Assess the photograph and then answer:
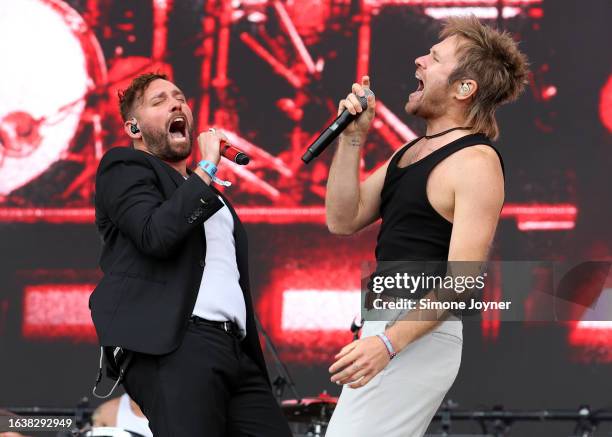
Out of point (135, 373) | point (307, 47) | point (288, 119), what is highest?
point (307, 47)

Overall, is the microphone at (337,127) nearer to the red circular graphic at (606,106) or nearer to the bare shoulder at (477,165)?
the bare shoulder at (477,165)

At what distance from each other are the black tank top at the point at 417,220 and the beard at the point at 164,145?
636 millimetres

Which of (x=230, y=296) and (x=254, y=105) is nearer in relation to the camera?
(x=230, y=296)

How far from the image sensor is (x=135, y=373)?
7.45 feet

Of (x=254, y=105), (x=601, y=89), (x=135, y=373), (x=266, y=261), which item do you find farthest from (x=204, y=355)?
(x=601, y=89)

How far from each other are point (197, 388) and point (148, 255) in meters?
0.32

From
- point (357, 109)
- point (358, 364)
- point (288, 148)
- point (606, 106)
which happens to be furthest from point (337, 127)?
point (606, 106)

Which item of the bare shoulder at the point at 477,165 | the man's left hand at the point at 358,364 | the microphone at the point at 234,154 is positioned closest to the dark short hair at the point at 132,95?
the microphone at the point at 234,154

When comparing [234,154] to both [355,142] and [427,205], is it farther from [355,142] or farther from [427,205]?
[427,205]

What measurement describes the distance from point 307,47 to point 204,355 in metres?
2.75

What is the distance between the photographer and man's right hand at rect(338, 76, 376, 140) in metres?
2.21

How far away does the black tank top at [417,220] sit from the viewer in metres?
2.10

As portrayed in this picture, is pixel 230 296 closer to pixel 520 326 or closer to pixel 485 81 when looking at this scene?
pixel 485 81

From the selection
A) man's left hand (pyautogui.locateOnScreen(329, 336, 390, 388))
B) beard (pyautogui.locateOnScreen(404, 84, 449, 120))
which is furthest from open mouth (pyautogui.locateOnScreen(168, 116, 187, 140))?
man's left hand (pyautogui.locateOnScreen(329, 336, 390, 388))
